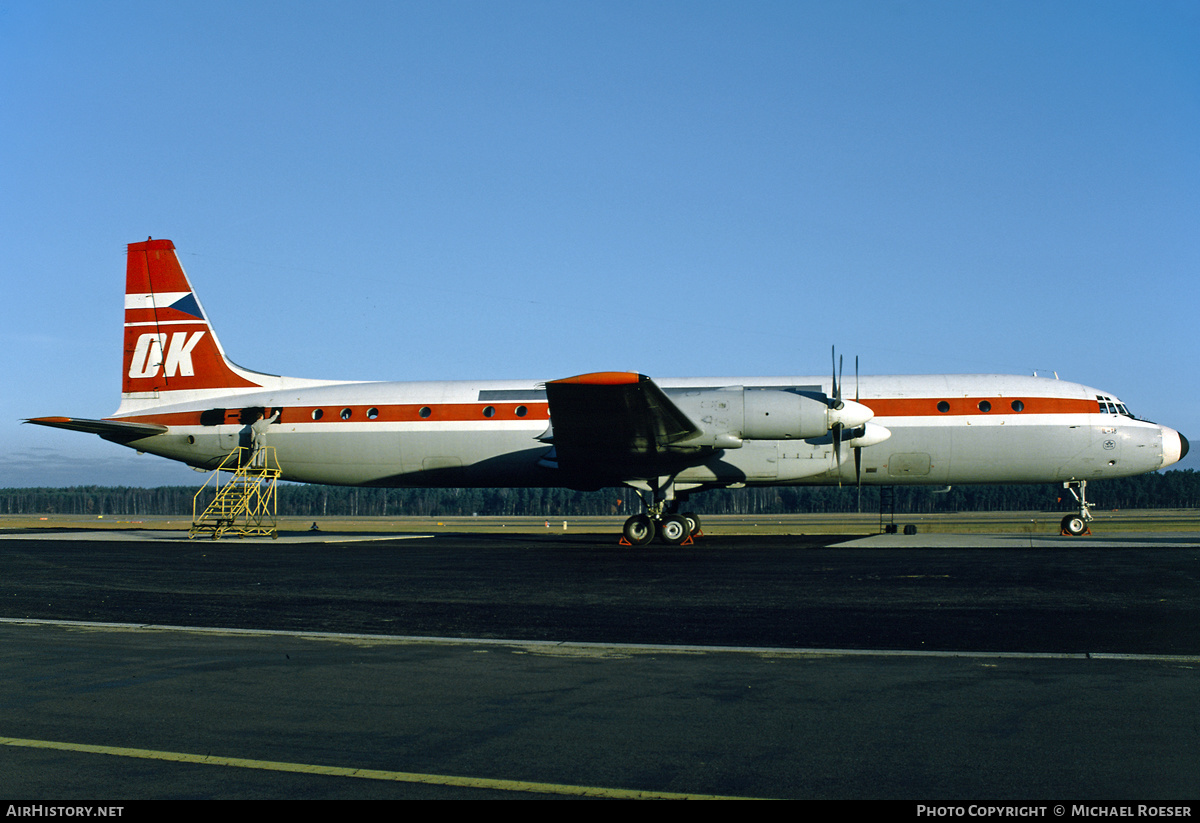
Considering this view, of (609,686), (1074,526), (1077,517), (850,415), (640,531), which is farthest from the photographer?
(1077,517)

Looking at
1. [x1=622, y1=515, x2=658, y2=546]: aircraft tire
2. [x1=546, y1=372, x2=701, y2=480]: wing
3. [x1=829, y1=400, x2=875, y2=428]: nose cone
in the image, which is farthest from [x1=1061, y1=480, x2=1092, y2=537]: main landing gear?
[x1=622, y1=515, x2=658, y2=546]: aircraft tire

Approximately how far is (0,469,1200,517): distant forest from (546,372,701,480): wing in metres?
55.7

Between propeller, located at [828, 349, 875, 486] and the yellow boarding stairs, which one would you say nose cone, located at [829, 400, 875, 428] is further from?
the yellow boarding stairs

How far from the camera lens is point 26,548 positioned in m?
23.2

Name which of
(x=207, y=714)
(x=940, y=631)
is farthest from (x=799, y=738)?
(x=940, y=631)

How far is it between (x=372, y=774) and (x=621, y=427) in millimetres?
18171

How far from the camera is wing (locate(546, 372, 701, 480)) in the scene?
21.1m

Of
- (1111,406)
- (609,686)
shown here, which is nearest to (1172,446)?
(1111,406)

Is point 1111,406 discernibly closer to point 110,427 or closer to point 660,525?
point 660,525

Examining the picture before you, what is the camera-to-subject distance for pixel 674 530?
23.9 metres

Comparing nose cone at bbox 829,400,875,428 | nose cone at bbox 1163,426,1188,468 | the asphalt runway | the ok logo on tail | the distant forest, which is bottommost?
the distant forest

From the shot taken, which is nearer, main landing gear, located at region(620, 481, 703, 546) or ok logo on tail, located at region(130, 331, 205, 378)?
main landing gear, located at region(620, 481, 703, 546)

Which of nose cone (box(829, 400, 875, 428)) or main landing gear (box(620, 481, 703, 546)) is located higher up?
nose cone (box(829, 400, 875, 428))
